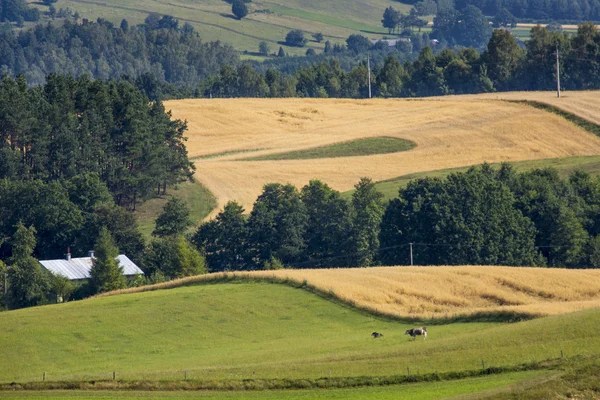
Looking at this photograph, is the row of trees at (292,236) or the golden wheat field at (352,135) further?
the golden wheat field at (352,135)

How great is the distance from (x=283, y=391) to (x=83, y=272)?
50.8 metres

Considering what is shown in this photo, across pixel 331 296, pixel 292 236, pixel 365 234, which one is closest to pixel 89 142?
pixel 292 236

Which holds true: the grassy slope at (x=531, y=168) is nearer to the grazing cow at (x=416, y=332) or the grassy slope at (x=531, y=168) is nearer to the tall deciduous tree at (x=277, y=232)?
the tall deciduous tree at (x=277, y=232)

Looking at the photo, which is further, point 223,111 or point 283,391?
point 223,111

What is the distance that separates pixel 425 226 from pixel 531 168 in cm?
2795

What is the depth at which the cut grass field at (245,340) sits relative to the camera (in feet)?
144

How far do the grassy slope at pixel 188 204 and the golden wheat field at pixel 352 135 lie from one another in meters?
1.06

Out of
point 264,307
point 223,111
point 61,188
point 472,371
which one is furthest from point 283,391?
point 223,111

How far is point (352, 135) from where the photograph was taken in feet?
475

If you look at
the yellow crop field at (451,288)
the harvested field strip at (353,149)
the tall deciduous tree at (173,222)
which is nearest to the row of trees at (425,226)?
the tall deciduous tree at (173,222)

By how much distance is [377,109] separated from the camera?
167875mm

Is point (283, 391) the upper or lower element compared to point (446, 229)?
upper

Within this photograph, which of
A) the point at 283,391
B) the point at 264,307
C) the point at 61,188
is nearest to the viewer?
the point at 283,391

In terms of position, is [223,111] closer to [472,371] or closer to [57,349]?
[57,349]
